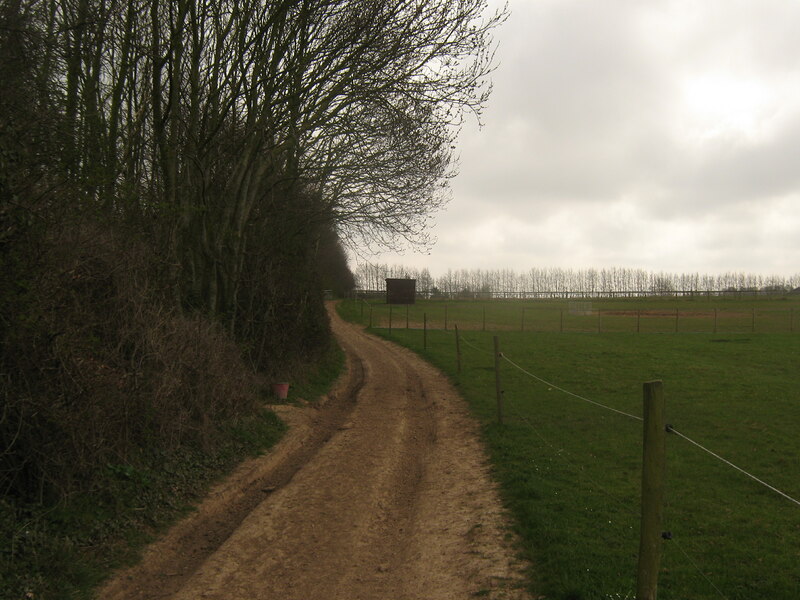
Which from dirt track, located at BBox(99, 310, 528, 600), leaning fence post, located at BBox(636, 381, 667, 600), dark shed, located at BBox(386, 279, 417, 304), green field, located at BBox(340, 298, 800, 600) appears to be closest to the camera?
leaning fence post, located at BBox(636, 381, 667, 600)

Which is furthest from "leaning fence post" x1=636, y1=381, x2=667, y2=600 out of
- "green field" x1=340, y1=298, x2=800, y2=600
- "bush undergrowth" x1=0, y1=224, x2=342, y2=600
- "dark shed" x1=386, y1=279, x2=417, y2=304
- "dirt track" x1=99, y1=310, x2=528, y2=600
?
"dark shed" x1=386, y1=279, x2=417, y2=304

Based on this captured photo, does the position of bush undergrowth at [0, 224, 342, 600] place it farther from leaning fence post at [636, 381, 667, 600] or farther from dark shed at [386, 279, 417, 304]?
dark shed at [386, 279, 417, 304]

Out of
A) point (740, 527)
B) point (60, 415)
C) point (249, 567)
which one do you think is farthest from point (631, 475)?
point (60, 415)

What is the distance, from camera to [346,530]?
5910 mm

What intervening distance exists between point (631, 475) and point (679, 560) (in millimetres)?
2497

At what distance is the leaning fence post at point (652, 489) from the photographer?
3.79 metres

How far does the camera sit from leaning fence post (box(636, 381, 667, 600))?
379 cm

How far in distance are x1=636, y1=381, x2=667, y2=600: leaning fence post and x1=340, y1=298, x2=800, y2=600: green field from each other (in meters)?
0.47

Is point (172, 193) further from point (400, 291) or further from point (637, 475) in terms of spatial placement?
point (400, 291)

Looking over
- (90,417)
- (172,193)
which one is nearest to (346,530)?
(90,417)

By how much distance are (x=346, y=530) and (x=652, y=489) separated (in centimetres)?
322

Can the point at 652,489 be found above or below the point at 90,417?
below

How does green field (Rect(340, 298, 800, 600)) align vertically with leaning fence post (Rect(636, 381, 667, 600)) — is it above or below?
below

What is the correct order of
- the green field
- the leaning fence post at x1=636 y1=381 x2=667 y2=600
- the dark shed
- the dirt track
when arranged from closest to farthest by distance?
the leaning fence post at x1=636 y1=381 x2=667 y2=600 → the green field → the dirt track → the dark shed
